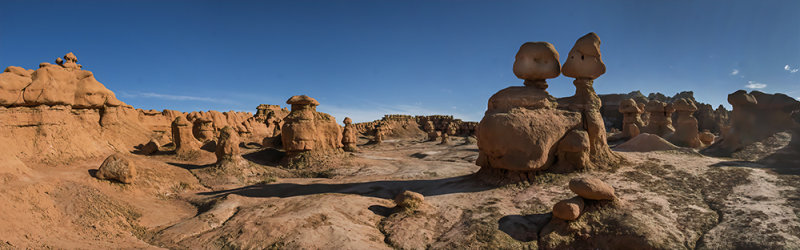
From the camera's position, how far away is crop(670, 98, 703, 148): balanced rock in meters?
16.2

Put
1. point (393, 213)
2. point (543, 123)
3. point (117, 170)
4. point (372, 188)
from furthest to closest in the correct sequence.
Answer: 1. point (372, 188)
2. point (543, 123)
3. point (117, 170)
4. point (393, 213)

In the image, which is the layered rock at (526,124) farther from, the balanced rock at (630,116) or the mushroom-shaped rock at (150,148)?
the balanced rock at (630,116)

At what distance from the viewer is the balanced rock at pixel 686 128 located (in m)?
16.2

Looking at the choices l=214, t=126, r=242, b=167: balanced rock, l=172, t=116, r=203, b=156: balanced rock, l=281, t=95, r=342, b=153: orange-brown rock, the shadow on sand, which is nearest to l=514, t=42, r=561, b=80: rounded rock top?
the shadow on sand

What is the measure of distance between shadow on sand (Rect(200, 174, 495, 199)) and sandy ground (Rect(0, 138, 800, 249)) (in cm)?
10

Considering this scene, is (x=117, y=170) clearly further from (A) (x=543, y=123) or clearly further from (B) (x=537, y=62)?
→ (B) (x=537, y=62)

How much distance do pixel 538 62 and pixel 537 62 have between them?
3 cm

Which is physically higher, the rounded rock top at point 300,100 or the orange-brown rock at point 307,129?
the rounded rock top at point 300,100

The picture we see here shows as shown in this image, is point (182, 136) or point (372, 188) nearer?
point (372, 188)

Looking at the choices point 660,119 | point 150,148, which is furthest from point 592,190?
point 660,119

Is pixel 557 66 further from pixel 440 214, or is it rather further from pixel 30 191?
pixel 30 191

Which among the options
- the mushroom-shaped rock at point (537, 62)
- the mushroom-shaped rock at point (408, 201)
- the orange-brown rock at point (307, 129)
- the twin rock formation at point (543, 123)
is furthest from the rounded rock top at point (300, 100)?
the mushroom-shaped rock at point (408, 201)

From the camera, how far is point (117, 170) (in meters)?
7.65

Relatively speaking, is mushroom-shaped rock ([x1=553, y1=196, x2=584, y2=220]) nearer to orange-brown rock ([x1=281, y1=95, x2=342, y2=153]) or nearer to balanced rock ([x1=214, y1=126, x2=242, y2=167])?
balanced rock ([x1=214, y1=126, x2=242, y2=167])
